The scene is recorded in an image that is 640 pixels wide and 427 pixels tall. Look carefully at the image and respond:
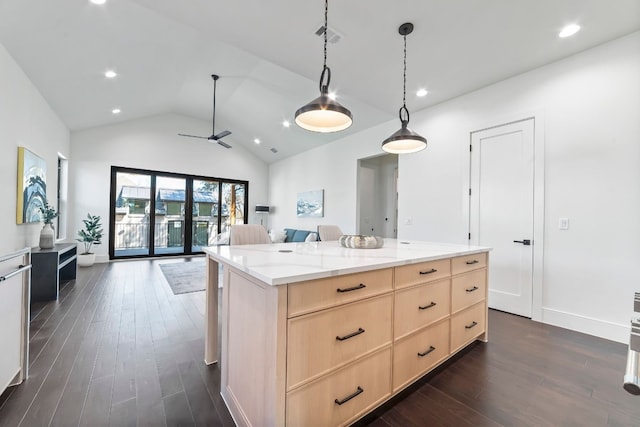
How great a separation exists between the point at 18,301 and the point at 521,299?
14.9 feet

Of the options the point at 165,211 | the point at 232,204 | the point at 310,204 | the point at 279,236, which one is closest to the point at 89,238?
the point at 165,211

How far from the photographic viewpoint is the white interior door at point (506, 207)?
3098 mm

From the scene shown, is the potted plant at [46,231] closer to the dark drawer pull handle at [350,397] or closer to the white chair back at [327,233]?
the white chair back at [327,233]

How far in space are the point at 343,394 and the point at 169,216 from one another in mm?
7166

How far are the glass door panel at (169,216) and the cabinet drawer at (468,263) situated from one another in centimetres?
702

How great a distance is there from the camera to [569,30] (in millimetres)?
2439

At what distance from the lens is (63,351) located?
2.14 metres

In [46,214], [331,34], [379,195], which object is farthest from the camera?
[379,195]

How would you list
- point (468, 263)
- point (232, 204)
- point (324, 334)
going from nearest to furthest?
point (324, 334)
point (468, 263)
point (232, 204)

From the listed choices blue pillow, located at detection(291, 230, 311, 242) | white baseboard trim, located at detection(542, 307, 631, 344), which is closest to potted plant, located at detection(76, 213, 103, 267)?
blue pillow, located at detection(291, 230, 311, 242)

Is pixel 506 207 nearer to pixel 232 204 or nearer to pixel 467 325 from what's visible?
pixel 467 325

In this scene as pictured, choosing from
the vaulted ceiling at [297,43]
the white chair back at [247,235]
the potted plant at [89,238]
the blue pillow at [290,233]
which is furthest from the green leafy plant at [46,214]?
the blue pillow at [290,233]

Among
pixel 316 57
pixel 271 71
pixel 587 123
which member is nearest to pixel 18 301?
pixel 316 57

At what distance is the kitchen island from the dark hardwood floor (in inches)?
7.2
